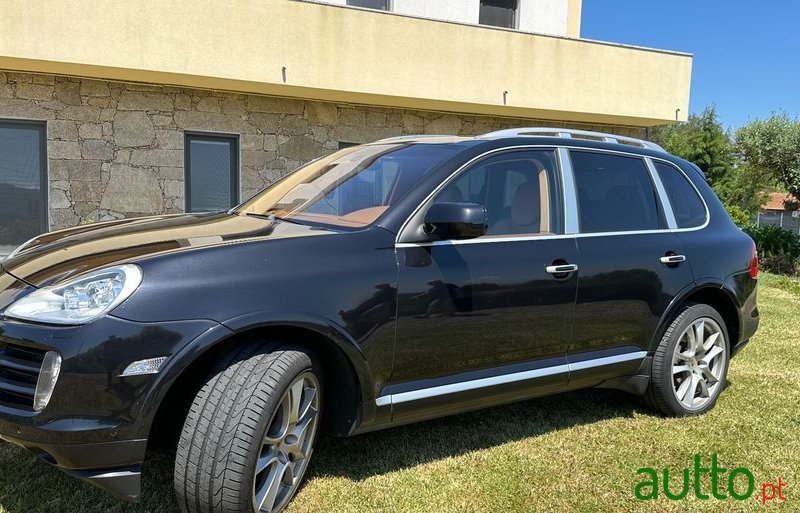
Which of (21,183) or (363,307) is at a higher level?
(21,183)

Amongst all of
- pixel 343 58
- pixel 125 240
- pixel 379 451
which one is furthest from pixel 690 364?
pixel 343 58

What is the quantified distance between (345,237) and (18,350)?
1.39 metres

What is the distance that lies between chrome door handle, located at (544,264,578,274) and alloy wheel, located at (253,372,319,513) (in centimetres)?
145

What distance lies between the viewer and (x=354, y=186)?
3.49 m

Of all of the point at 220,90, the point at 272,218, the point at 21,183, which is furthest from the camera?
the point at 220,90

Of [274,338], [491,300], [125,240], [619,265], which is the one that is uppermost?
[125,240]

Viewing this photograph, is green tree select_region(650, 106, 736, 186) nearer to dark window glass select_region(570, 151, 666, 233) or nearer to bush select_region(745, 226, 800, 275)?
bush select_region(745, 226, 800, 275)

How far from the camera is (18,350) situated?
7.89ft

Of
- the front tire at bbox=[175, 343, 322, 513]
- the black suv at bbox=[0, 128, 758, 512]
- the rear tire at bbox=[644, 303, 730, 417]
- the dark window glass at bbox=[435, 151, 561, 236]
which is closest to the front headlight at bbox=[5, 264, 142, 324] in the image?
the black suv at bbox=[0, 128, 758, 512]

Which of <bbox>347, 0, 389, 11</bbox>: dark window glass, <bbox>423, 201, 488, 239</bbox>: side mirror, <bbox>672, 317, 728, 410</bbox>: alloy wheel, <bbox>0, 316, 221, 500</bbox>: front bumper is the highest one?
<bbox>347, 0, 389, 11</bbox>: dark window glass

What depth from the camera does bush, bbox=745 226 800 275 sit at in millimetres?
14203

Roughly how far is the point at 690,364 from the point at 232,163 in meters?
7.74

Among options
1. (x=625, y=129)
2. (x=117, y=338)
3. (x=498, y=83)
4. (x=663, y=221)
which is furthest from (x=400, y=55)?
(x=117, y=338)

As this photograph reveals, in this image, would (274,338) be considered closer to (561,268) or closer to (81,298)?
(81,298)
